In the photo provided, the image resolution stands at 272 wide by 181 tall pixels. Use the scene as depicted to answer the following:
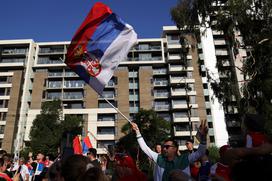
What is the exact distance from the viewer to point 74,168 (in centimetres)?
233

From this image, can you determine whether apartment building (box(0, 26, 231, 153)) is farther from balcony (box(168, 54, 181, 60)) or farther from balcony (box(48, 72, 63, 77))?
balcony (box(168, 54, 181, 60))

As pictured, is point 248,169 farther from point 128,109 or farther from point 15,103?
point 15,103

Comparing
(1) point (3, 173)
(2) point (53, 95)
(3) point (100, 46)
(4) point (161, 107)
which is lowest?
(1) point (3, 173)

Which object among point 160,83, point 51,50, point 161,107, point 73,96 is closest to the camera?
point 161,107

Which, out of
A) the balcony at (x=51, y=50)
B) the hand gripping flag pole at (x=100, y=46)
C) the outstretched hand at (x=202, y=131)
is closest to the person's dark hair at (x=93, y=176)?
the outstretched hand at (x=202, y=131)

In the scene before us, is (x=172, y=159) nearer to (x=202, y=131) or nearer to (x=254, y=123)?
(x=202, y=131)

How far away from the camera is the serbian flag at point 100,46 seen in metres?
6.34

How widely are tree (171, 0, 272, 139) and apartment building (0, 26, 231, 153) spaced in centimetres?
3315

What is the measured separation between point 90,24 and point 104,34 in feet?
1.27

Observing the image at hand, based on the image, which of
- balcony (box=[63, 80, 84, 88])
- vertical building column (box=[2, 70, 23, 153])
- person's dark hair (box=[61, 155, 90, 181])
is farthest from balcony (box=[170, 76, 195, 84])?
person's dark hair (box=[61, 155, 90, 181])

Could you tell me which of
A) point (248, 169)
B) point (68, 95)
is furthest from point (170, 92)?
point (248, 169)

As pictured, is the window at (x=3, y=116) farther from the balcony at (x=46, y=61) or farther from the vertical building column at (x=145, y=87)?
the vertical building column at (x=145, y=87)

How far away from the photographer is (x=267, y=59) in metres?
14.3

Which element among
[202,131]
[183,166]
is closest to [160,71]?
[183,166]
